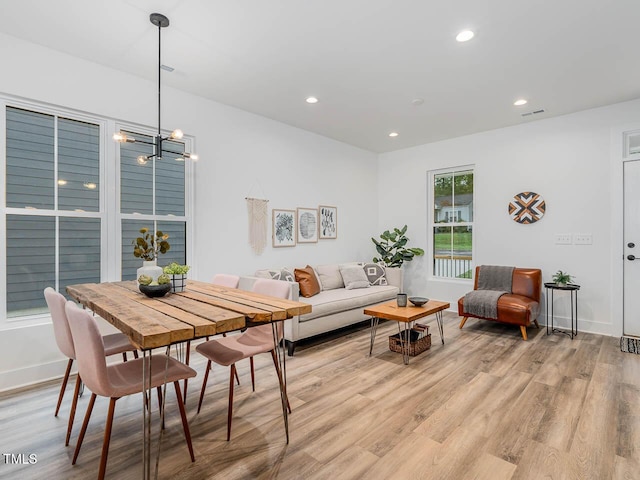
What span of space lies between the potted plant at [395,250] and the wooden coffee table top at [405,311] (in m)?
1.96

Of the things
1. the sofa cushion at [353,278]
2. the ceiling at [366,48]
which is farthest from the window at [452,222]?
the sofa cushion at [353,278]

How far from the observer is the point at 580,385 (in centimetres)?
280

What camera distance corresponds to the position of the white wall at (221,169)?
2.89 metres

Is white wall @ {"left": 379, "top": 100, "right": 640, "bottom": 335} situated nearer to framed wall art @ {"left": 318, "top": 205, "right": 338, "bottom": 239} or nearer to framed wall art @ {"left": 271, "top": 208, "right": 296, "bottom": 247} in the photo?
framed wall art @ {"left": 318, "top": 205, "right": 338, "bottom": 239}

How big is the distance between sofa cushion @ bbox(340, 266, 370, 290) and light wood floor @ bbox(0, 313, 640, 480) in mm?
1578

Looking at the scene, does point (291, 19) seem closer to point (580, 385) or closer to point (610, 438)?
point (610, 438)


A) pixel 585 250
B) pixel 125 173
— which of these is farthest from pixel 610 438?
pixel 125 173

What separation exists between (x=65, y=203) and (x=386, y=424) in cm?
335

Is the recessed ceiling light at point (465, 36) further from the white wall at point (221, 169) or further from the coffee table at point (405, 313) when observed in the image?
the white wall at point (221, 169)

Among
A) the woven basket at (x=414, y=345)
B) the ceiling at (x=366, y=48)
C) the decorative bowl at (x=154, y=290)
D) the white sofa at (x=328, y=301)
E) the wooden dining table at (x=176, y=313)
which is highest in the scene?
the ceiling at (x=366, y=48)

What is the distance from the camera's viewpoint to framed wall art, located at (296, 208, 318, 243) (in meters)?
5.08

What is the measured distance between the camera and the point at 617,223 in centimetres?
415

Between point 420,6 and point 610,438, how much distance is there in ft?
10.2

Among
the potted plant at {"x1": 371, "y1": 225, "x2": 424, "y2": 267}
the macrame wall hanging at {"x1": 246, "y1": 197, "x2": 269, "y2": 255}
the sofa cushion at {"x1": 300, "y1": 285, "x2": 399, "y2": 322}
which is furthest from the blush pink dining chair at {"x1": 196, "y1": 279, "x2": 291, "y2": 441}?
the potted plant at {"x1": 371, "y1": 225, "x2": 424, "y2": 267}
